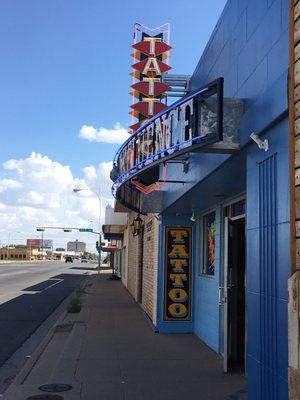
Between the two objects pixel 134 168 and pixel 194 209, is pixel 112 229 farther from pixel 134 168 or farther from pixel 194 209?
pixel 134 168

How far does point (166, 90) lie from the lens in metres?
12.1

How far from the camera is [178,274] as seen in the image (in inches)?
472

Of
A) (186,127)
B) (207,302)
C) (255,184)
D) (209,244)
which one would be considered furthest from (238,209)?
(255,184)

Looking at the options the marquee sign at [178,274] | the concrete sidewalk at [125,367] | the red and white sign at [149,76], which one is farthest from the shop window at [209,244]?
the red and white sign at [149,76]

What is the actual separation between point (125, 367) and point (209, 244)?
3.46 metres

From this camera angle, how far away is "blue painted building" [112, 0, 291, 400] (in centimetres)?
462

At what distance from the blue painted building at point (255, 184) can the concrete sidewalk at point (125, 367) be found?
30.8 inches

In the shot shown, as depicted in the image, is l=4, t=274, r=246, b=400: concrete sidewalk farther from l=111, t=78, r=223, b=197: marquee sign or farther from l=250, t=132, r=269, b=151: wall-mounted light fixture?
l=250, t=132, r=269, b=151: wall-mounted light fixture

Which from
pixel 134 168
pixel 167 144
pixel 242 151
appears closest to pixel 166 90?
pixel 134 168

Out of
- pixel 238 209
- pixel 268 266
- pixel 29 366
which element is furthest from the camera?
pixel 238 209

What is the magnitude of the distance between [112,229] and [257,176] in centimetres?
2986

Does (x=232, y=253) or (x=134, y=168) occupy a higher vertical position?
(x=134, y=168)

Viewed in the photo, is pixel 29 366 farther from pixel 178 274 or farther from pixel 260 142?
pixel 260 142

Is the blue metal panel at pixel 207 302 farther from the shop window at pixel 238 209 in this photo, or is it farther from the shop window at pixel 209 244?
the shop window at pixel 238 209
